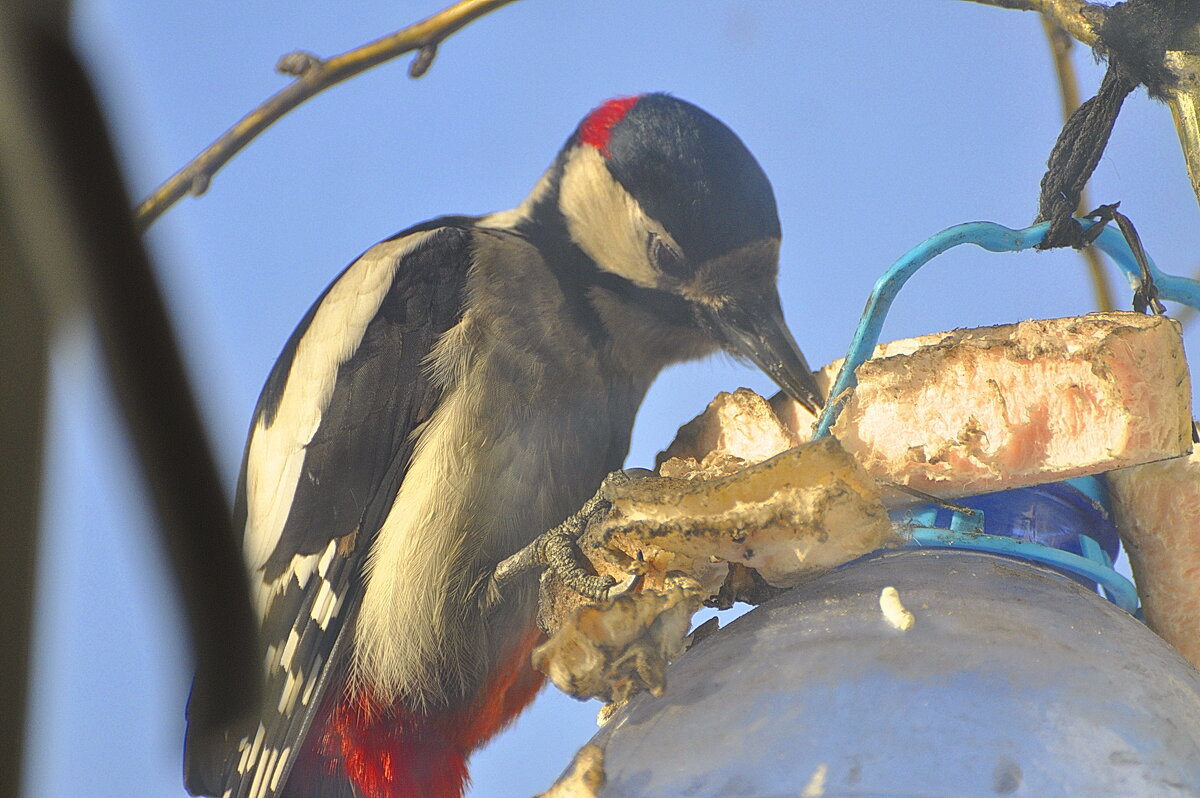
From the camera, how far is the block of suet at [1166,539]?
99 centimetres

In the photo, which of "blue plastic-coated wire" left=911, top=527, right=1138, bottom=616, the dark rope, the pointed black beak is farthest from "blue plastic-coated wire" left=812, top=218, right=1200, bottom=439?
the pointed black beak

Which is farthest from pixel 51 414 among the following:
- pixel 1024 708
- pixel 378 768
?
pixel 1024 708

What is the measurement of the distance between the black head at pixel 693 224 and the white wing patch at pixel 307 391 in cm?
36

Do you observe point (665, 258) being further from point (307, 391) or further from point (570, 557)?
point (570, 557)

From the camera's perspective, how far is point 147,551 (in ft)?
5.23

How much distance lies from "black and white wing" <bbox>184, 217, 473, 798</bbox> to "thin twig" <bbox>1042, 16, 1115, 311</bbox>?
85cm

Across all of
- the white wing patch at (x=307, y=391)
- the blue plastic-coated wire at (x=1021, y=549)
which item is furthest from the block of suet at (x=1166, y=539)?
the white wing patch at (x=307, y=391)

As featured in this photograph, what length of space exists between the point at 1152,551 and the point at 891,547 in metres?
0.24

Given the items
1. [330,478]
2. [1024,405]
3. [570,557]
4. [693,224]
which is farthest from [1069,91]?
[330,478]

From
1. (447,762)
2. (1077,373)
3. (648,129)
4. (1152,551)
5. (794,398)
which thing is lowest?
(447,762)

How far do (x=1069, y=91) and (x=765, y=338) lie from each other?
55cm

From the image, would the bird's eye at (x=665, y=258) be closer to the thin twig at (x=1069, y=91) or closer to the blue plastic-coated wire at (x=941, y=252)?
the thin twig at (x=1069, y=91)

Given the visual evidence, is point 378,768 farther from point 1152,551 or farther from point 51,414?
point 1152,551

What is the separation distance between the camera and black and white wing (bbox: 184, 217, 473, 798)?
5.01 feet
